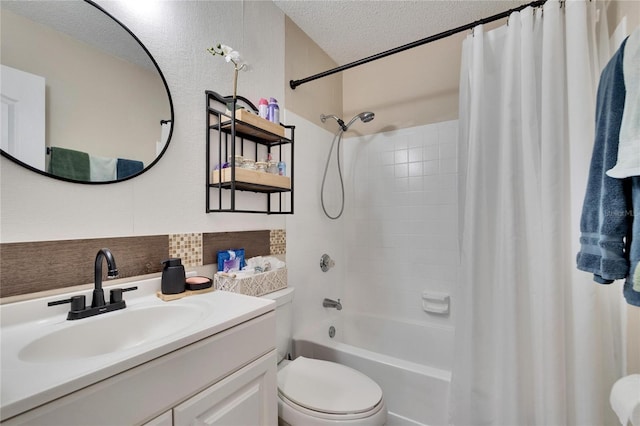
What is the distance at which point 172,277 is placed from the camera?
40.6 inches

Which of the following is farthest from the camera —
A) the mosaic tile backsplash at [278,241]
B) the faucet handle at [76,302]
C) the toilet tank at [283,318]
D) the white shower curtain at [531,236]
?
the mosaic tile backsplash at [278,241]

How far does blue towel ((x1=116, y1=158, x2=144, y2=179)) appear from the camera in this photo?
99 cm

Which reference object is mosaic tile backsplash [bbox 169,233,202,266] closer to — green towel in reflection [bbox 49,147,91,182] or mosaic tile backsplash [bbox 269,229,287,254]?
green towel in reflection [bbox 49,147,91,182]

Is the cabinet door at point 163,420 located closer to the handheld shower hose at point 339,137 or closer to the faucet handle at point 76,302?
the faucet handle at point 76,302

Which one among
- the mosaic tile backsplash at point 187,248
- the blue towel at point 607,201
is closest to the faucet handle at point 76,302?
the mosaic tile backsplash at point 187,248

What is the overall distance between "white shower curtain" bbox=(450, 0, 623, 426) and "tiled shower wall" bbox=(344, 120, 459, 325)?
530 mm

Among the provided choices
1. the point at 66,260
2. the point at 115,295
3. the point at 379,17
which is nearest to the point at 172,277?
the point at 115,295

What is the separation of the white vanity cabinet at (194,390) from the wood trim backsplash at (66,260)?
1.58ft

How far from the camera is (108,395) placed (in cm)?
56

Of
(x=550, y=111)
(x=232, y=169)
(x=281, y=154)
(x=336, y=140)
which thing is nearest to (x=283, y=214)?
(x=281, y=154)

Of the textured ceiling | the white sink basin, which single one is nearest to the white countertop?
the white sink basin

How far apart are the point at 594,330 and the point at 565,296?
0.15 metres

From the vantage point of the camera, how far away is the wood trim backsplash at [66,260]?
0.77 m

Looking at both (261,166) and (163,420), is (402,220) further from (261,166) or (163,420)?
(163,420)
